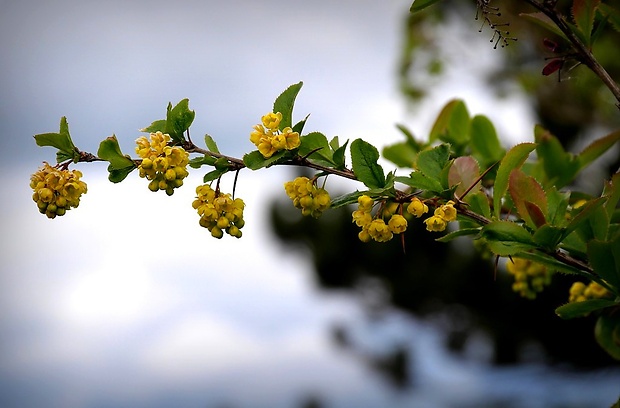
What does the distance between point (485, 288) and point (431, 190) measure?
9.69 m

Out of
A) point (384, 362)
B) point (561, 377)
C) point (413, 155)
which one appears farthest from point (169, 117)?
point (384, 362)

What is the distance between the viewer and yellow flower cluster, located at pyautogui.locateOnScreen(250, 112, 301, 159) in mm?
729

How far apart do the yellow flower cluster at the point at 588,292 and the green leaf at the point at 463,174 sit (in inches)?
14.6

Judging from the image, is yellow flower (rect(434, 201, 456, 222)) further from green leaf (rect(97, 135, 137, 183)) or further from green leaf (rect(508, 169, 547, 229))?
green leaf (rect(97, 135, 137, 183))

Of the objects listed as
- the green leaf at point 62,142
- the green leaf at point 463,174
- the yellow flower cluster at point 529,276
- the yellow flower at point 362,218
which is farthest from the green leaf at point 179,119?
the yellow flower cluster at point 529,276

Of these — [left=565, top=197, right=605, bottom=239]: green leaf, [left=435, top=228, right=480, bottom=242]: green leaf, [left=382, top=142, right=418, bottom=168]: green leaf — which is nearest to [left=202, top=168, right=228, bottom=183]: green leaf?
[left=435, top=228, right=480, bottom=242]: green leaf

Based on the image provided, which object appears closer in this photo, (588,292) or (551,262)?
(551,262)

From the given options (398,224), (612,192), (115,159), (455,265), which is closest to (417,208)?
(398,224)

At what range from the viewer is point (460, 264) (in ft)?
32.5

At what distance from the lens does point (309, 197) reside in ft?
2.50

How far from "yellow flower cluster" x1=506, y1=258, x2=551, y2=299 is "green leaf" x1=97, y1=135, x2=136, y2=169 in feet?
2.20

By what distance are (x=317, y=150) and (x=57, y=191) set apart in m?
0.30

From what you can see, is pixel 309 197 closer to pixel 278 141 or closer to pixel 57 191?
pixel 278 141

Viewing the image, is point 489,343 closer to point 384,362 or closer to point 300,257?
point 384,362
